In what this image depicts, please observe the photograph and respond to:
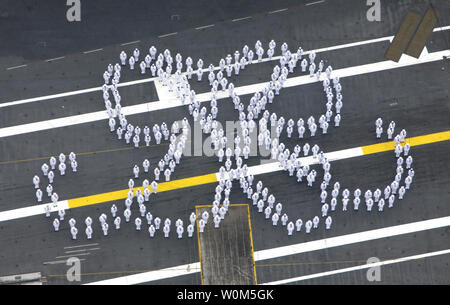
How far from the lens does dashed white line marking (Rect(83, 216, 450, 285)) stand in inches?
3595

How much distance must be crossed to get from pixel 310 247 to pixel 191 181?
9.68 metres

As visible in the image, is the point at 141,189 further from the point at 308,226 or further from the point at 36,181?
the point at 308,226

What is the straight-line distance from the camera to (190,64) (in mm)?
100188

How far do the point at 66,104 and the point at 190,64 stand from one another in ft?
31.5

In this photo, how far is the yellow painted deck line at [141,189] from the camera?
94375 millimetres

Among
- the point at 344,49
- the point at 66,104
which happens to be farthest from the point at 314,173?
the point at 66,104

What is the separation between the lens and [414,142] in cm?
9844

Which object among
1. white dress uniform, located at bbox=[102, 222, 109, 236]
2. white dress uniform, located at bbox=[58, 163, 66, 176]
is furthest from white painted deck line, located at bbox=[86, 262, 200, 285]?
white dress uniform, located at bbox=[58, 163, 66, 176]

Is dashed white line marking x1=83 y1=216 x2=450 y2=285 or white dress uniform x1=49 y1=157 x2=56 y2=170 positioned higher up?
white dress uniform x1=49 y1=157 x2=56 y2=170

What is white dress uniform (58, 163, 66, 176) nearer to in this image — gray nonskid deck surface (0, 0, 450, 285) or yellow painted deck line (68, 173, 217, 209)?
gray nonskid deck surface (0, 0, 450, 285)

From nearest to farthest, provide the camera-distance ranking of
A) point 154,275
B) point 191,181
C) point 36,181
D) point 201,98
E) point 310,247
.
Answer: point 154,275 → point 310,247 → point 36,181 → point 191,181 → point 201,98

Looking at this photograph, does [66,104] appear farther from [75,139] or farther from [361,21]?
[361,21]

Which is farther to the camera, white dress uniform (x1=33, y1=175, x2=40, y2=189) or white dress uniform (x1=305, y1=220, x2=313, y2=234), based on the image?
white dress uniform (x1=33, y1=175, x2=40, y2=189)

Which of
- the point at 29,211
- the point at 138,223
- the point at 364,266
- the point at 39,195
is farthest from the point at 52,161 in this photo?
the point at 364,266
